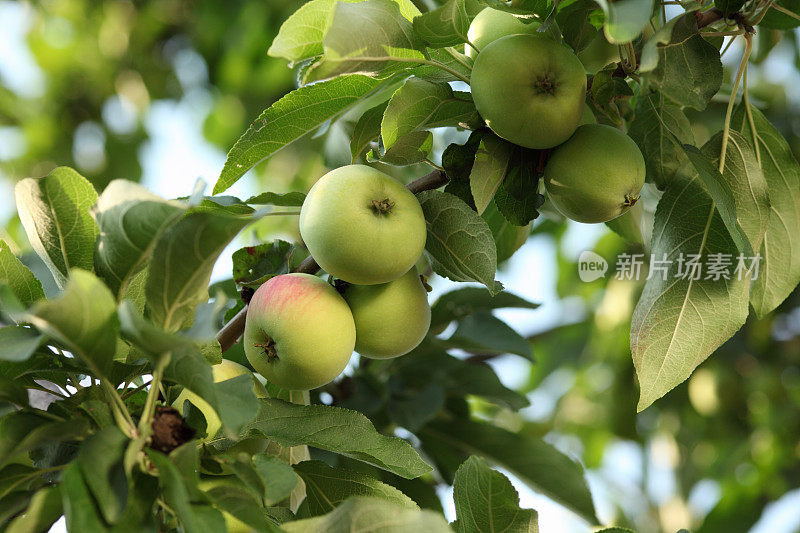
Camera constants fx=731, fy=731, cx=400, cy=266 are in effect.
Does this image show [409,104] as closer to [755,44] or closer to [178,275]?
[178,275]

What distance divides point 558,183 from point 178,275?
23.8 inches

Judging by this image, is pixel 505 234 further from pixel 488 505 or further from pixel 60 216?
pixel 60 216

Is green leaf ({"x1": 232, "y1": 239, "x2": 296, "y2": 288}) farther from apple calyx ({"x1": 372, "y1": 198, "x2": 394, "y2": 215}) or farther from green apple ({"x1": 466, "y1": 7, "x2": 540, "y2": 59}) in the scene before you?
green apple ({"x1": 466, "y1": 7, "x2": 540, "y2": 59})

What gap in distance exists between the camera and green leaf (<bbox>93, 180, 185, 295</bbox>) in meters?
0.88

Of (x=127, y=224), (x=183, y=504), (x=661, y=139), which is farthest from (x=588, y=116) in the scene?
(x=183, y=504)

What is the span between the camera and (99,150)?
159 inches

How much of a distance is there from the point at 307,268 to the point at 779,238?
2.97 ft

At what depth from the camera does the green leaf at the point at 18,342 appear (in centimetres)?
79

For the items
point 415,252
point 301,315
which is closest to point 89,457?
point 301,315

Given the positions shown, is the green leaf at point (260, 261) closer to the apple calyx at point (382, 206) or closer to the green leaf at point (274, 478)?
the apple calyx at point (382, 206)

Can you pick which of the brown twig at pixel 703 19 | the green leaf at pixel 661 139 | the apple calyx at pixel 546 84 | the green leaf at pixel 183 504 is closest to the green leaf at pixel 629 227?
the green leaf at pixel 661 139

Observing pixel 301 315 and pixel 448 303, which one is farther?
pixel 448 303

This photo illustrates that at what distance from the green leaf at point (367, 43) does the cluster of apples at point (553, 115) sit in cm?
12

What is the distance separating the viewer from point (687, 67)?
44.5 inches
